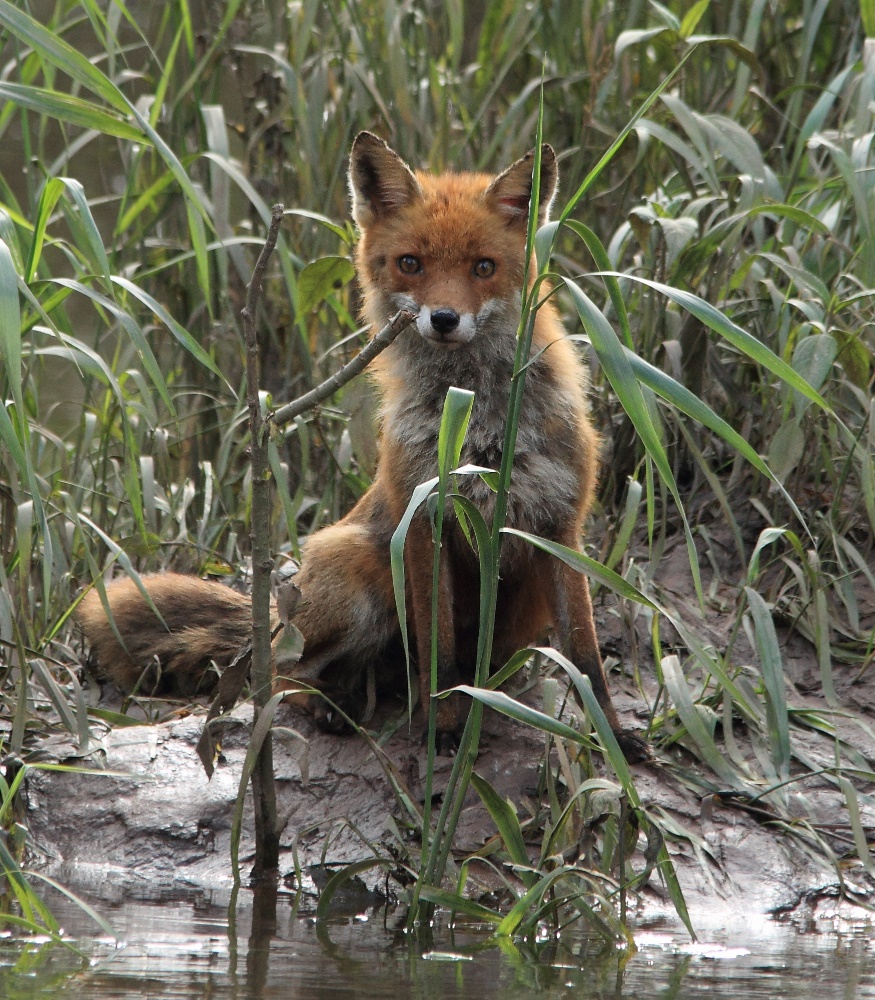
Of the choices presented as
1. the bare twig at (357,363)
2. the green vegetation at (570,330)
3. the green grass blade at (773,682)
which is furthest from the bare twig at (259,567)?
the green grass blade at (773,682)

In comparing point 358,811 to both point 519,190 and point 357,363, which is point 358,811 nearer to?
point 357,363

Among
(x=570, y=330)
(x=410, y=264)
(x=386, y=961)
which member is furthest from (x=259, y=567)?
(x=570, y=330)

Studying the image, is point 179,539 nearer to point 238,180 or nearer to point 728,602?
point 238,180

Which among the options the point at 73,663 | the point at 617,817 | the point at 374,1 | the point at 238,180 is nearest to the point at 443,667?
the point at 617,817

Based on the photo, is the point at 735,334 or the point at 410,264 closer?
the point at 735,334

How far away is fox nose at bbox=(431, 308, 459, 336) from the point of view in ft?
12.1

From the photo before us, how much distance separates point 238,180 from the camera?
4449 mm

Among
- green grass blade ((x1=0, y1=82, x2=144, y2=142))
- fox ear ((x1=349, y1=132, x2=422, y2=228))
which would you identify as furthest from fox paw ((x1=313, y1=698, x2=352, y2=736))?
green grass blade ((x1=0, y1=82, x2=144, y2=142))

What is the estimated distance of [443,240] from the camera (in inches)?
153

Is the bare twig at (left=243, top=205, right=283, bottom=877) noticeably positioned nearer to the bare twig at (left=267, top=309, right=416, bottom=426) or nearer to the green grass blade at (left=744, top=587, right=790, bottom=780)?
the bare twig at (left=267, top=309, right=416, bottom=426)

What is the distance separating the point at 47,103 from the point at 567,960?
2.26 m

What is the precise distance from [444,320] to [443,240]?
13.4 inches

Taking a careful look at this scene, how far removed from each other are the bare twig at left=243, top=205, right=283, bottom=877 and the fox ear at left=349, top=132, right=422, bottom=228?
1.33 m

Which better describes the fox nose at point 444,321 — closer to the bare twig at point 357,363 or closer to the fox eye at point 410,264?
the fox eye at point 410,264
